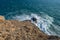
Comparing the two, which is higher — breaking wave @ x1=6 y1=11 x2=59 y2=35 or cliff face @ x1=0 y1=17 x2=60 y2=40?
cliff face @ x1=0 y1=17 x2=60 y2=40

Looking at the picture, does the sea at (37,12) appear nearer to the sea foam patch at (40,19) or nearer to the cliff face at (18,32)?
the sea foam patch at (40,19)

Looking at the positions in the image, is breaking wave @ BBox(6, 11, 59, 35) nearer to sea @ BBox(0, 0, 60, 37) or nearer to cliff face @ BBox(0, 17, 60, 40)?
sea @ BBox(0, 0, 60, 37)

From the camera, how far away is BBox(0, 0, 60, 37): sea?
3628cm

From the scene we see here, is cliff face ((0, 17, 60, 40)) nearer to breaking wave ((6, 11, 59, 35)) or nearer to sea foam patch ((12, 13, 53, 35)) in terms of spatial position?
breaking wave ((6, 11, 59, 35))

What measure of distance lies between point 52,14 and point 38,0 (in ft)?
37.1

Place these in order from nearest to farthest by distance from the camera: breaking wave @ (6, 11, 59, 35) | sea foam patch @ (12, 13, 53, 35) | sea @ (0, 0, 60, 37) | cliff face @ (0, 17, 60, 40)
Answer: cliff face @ (0, 17, 60, 40) < breaking wave @ (6, 11, 59, 35) < sea foam patch @ (12, 13, 53, 35) < sea @ (0, 0, 60, 37)

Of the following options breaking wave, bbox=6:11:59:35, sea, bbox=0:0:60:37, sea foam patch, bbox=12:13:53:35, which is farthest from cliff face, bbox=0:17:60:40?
sea foam patch, bbox=12:13:53:35

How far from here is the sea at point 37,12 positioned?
36.3m

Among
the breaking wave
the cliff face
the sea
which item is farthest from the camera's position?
the sea

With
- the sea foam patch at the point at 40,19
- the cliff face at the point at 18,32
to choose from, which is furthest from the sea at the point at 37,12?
the cliff face at the point at 18,32

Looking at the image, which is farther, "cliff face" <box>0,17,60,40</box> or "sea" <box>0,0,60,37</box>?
"sea" <box>0,0,60,37</box>

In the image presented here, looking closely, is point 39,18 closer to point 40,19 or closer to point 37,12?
point 40,19

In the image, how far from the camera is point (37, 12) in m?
43.5

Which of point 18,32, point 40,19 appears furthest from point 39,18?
point 18,32
